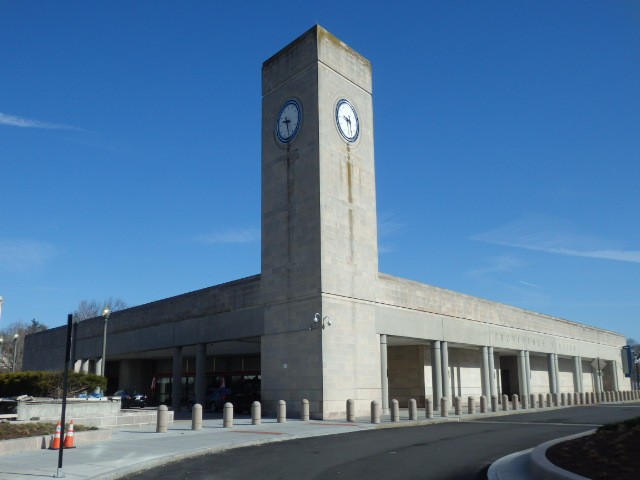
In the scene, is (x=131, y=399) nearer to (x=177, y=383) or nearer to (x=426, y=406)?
(x=177, y=383)

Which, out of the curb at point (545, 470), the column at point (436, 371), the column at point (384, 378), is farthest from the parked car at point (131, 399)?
the curb at point (545, 470)

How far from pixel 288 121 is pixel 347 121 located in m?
3.28

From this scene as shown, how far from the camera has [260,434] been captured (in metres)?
20.8

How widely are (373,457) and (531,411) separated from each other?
82.1 feet

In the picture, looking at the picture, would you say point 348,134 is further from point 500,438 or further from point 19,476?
point 19,476

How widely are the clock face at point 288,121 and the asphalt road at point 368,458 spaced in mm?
17781

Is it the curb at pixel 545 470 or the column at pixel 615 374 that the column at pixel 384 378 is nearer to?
the curb at pixel 545 470

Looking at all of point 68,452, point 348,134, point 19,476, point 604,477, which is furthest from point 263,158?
point 604,477

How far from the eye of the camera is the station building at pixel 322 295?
31062 mm

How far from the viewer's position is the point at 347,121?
34656 millimetres

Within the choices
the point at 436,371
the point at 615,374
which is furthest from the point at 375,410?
the point at 615,374

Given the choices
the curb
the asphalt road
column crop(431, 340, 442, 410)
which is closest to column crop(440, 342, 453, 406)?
column crop(431, 340, 442, 410)

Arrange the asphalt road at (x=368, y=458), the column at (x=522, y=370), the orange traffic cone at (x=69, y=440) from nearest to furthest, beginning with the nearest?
the asphalt road at (x=368, y=458) < the orange traffic cone at (x=69, y=440) < the column at (x=522, y=370)

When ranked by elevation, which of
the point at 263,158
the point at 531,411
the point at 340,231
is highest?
the point at 263,158
